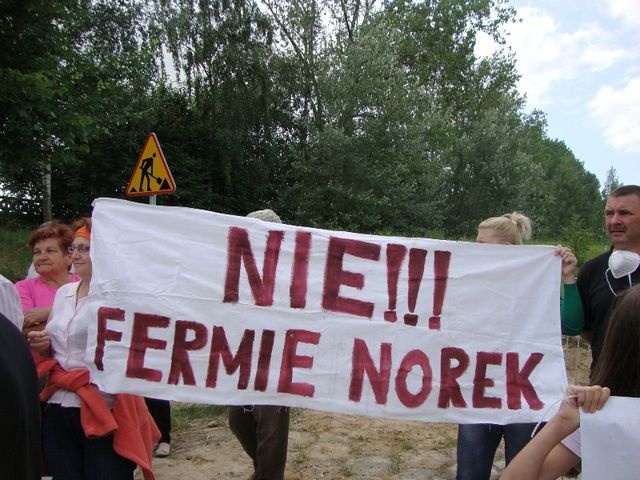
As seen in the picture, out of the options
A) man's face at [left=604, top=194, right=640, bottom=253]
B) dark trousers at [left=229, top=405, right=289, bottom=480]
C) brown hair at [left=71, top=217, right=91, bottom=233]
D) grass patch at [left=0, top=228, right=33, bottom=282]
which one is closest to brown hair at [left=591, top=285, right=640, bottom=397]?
man's face at [left=604, top=194, right=640, bottom=253]

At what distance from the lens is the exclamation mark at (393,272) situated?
Result: 2.93 m

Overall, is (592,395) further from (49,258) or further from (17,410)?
(49,258)

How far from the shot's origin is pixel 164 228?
2.94 m

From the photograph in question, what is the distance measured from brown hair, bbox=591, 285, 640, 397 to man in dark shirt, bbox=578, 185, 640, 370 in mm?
1048

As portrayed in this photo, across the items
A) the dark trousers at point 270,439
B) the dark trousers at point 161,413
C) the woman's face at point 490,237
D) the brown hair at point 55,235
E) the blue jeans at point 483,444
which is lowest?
the dark trousers at point 161,413

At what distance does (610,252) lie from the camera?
2.76 m

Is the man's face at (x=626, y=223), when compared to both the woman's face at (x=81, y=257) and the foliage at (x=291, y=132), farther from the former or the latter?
the foliage at (x=291, y=132)

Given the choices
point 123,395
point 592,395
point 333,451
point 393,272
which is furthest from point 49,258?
point 333,451

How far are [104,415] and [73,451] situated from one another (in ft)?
0.90

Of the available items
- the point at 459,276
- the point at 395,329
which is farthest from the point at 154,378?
the point at 459,276

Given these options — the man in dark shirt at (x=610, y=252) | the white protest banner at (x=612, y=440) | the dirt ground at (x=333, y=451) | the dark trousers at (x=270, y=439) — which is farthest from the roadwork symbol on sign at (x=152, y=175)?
the white protest banner at (x=612, y=440)

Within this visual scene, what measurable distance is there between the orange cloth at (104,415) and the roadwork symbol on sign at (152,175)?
405 cm

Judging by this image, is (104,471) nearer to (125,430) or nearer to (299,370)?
(125,430)

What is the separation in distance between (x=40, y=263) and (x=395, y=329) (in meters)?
1.96
